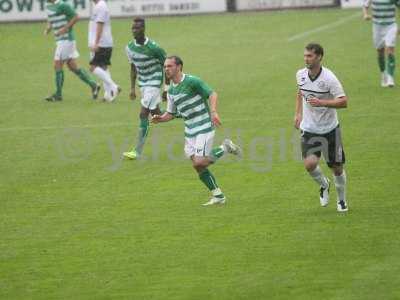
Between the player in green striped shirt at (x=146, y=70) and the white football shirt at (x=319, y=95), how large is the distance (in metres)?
5.23

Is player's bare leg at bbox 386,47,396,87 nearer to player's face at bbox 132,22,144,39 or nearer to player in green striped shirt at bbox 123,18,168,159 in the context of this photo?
player in green striped shirt at bbox 123,18,168,159

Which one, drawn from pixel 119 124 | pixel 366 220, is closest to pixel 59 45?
pixel 119 124

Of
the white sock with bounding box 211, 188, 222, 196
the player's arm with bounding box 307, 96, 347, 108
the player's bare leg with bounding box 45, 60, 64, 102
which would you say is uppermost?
the player's arm with bounding box 307, 96, 347, 108

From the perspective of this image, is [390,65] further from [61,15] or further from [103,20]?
[61,15]

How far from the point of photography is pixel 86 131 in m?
22.4

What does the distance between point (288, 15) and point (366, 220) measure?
1056 inches

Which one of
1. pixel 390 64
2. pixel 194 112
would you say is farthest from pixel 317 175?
pixel 390 64

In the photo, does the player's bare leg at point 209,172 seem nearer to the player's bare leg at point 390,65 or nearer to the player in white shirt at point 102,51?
the player's bare leg at point 390,65

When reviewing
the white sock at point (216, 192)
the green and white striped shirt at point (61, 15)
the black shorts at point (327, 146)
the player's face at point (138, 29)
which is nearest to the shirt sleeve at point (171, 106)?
the white sock at point (216, 192)

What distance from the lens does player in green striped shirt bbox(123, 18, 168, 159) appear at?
19406 mm

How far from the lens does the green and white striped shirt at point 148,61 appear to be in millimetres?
19453

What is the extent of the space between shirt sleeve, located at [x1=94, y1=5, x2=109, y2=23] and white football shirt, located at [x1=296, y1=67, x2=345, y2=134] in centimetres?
1248

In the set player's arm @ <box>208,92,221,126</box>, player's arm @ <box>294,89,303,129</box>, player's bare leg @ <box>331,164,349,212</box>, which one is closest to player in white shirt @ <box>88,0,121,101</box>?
player's arm @ <box>208,92,221,126</box>

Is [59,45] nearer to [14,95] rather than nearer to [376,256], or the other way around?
[14,95]
